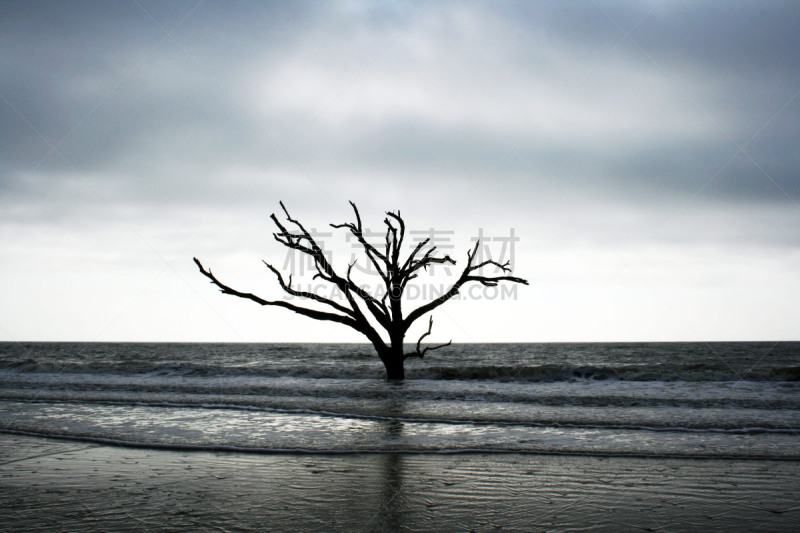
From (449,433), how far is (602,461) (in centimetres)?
252

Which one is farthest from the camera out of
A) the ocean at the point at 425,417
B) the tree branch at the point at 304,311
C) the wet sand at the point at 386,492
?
the tree branch at the point at 304,311

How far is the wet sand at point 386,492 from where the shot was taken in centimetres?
399

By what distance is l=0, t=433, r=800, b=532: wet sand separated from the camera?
3.99 metres

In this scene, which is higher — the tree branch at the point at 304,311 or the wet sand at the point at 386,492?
the tree branch at the point at 304,311

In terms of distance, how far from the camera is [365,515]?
4.12m

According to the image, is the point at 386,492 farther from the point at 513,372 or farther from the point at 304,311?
the point at 513,372

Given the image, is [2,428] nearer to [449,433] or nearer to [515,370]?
[449,433]

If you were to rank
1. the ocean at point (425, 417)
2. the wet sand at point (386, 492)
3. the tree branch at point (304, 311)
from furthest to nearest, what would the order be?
the tree branch at point (304, 311) < the ocean at point (425, 417) < the wet sand at point (386, 492)

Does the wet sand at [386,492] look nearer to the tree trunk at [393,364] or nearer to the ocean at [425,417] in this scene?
the ocean at [425,417]

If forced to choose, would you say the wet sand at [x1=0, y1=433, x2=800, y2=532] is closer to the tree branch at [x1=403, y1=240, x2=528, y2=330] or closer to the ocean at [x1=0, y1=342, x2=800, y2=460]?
the ocean at [x1=0, y1=342, x2=800, y2=460]

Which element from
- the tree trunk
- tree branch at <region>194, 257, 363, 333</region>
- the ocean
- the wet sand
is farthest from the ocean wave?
the wet sand

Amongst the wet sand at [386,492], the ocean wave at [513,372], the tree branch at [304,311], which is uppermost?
the tree branch at [304,311]

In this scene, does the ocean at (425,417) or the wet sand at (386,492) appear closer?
the wet sand at (386,492)

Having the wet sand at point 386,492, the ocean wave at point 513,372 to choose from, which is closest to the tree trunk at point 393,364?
the ocean wave at point 513,372
